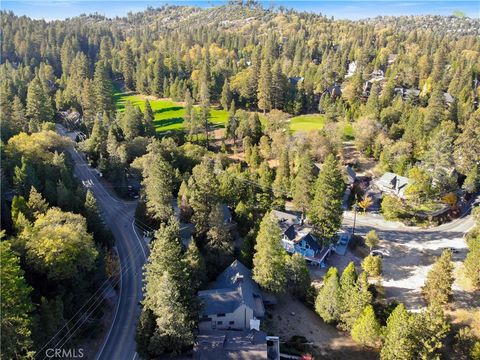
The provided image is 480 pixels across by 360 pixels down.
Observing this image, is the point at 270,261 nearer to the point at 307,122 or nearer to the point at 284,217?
→ the point at 284,217

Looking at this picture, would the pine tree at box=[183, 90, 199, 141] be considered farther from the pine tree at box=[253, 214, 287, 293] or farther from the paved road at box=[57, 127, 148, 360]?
the pine tree at box=[253, 214, 287, 293]

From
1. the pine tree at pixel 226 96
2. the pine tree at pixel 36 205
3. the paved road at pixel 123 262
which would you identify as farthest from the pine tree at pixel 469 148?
the pine tree at pixel 36 205

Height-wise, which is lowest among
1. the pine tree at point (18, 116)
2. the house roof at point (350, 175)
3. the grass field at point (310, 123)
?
the house roof at point (350, 175)

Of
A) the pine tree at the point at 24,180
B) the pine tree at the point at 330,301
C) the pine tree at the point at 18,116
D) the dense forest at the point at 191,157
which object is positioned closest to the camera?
the dense forest at the point at 191,157

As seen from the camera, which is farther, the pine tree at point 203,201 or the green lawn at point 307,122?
the green lawn at point 307,122

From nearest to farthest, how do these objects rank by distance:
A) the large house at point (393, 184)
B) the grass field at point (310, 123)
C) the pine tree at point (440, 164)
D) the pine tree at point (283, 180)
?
the pine tree at point (283, 180) < the pine tree at point (440, 164) < the large house at point (393, 184) < the grass field at point (310, 123)

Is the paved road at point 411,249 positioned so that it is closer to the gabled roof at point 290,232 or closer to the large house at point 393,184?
the large house at point 393,184

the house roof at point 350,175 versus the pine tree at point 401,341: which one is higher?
the house roof at point 350,175
